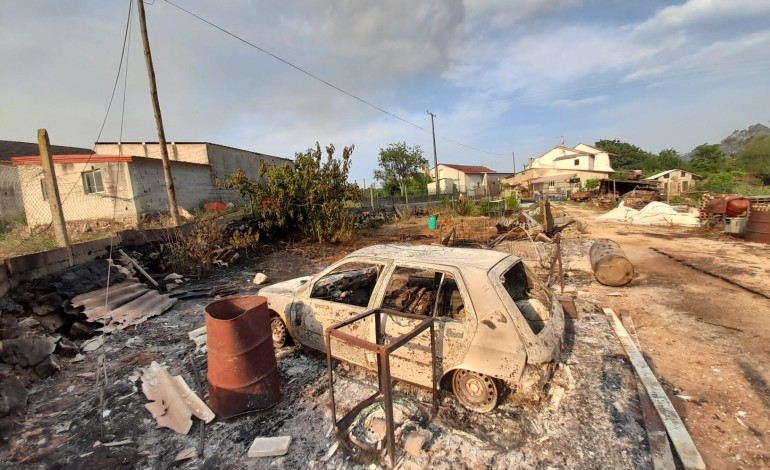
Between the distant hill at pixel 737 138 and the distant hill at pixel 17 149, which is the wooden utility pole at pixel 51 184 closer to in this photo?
the distant hill at pixel 17 149

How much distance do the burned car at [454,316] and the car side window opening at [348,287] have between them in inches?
0.6

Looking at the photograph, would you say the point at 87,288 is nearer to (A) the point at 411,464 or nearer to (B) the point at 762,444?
(A) the point at 411,464

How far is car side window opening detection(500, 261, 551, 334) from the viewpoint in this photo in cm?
340

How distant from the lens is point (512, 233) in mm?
11984

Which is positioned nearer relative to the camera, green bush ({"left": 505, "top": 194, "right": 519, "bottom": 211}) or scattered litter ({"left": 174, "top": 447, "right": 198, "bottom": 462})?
scattered litter ({"left": 174, "top": 447, "right": 198, "bottom": 462})

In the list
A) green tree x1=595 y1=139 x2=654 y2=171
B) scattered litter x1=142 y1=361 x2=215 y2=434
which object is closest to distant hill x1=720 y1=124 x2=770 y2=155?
green tree x1=595 y1=139 x2=654 y2=171

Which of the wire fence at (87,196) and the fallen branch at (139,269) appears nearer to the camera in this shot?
the fallen branch at (139,269)

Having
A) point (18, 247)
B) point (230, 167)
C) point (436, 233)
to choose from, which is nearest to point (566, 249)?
point (436, 233)

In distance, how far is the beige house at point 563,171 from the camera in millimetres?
37625

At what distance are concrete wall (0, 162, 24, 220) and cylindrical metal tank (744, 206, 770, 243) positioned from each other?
23.4 metres

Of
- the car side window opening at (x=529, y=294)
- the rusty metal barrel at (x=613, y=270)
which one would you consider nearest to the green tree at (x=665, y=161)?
the rusty metal barrel at (x=613, y=270)

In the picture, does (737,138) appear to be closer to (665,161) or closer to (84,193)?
(665,161)

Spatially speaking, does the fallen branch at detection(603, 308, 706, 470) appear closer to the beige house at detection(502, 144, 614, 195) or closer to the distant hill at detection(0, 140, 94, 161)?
the distant hill at detection(0, 140, 94, 161)

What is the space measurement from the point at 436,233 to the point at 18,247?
483 inches
